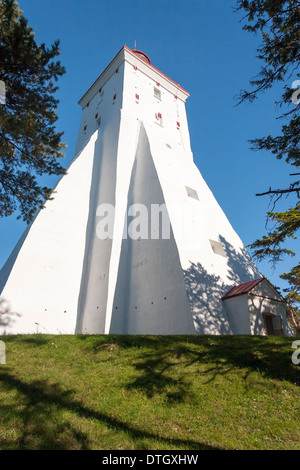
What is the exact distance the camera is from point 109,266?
45.8 ft

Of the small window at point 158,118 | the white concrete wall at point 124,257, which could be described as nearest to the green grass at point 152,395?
the white concrete wall at point 124,257

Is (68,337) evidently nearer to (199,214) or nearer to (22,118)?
(22,118)

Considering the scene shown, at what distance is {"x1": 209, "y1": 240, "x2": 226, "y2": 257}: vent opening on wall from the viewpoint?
14.7 meters

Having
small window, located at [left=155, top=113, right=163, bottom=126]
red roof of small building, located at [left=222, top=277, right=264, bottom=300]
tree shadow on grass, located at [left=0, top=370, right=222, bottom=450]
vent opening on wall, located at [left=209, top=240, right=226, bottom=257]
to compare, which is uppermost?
small window, located at [left=155, top=113, right=163, bottom=126]

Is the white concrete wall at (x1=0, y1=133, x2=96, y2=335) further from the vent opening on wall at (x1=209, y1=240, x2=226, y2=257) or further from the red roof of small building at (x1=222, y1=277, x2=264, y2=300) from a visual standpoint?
the red roof of small building at (x1=222, y1=277, x2=264, y2=300)

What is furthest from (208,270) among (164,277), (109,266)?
(109,266)

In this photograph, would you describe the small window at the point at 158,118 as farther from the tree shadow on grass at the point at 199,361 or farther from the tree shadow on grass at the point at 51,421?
the tree shadow on grass at the point at 51,421

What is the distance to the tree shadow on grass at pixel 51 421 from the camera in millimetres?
4312

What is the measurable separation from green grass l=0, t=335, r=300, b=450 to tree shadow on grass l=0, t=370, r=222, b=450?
0.06 ft

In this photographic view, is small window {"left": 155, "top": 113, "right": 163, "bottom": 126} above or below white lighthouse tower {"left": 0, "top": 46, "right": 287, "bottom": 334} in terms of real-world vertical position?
above

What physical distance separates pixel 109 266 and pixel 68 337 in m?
4.79

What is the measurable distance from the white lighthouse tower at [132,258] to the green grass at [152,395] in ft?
10.2

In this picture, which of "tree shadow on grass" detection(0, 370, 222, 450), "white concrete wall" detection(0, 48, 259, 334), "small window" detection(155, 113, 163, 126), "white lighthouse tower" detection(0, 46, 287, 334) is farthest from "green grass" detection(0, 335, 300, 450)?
"small window" detection(155, 113, 163, 126)
